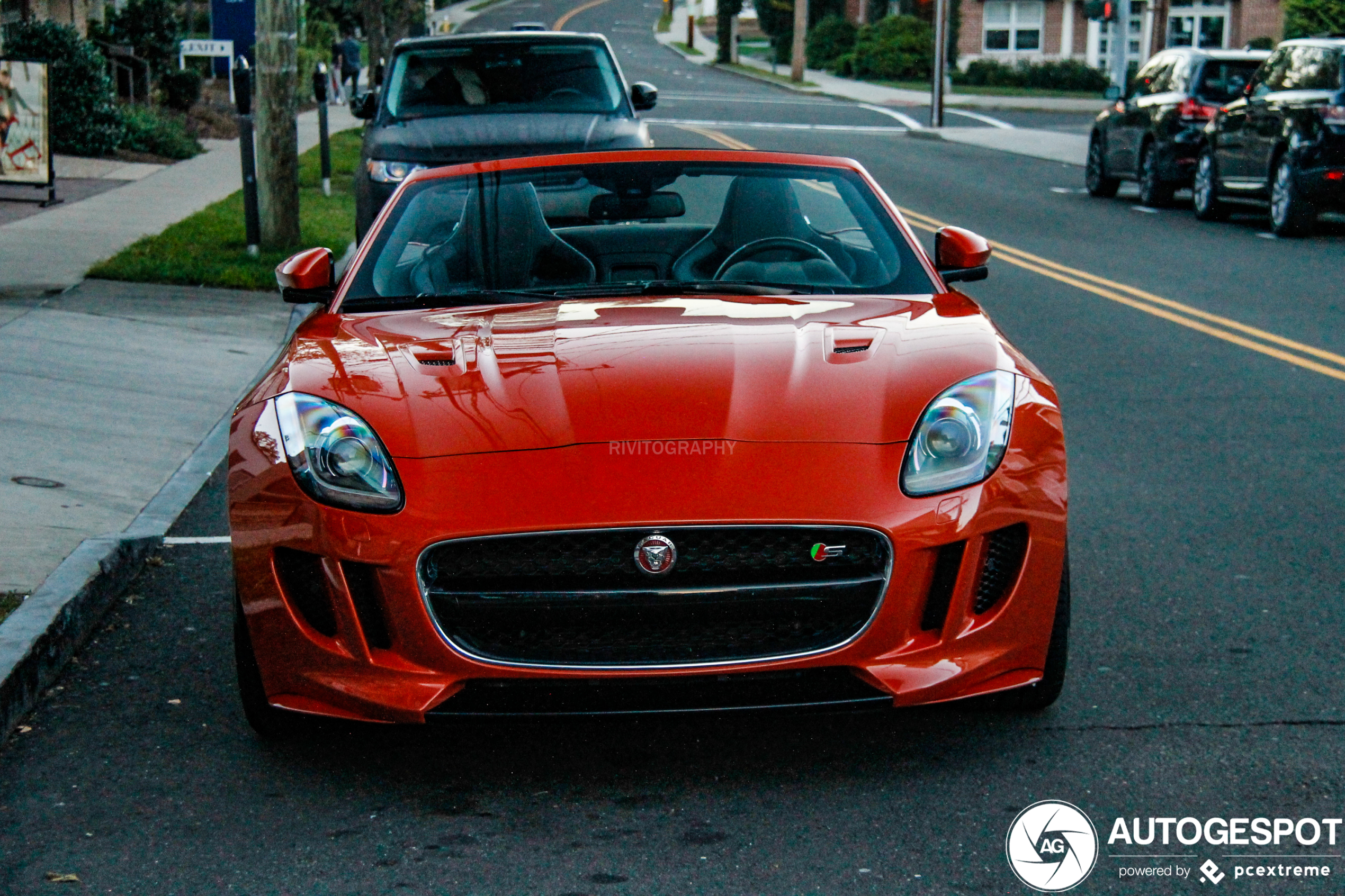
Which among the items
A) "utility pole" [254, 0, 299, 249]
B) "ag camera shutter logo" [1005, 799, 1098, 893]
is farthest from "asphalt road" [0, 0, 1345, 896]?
"utility pole" [254, 0, 299, 249]

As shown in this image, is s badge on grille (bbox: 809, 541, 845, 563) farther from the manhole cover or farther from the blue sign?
the blue sign

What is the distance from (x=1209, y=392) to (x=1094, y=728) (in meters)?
5.17

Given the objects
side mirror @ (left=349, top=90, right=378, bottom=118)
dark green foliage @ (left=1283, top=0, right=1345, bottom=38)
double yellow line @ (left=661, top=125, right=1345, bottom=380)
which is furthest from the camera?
dark green foliage @ (left=1283, top=0, right=1345, bottom=38)

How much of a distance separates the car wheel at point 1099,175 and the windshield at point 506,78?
32.0ft

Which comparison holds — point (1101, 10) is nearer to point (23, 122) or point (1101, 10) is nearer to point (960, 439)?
point (23, 122)

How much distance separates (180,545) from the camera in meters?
6.34

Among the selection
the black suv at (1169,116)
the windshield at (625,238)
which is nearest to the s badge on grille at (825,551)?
the windshield at (625,238)

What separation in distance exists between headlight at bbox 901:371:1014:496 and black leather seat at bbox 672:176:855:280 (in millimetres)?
1344

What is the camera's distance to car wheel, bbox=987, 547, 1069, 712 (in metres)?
4.24

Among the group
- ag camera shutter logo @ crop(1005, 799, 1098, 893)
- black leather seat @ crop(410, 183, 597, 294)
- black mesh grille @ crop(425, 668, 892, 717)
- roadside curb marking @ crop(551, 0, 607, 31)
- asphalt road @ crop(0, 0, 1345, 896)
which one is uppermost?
roadside curb marking @ crop(551, 0, 607, 31)

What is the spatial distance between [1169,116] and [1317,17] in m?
28.7

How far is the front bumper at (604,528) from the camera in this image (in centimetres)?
381

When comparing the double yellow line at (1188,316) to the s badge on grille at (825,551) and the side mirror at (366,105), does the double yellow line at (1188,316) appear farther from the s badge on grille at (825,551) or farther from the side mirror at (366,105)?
the s badge on grille at (825,551)

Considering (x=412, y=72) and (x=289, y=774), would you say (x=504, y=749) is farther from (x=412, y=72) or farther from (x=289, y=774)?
(x=412, y=72)
